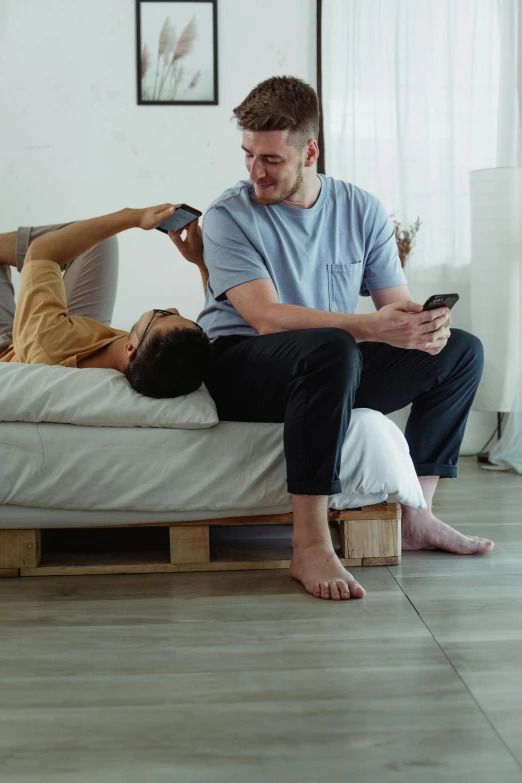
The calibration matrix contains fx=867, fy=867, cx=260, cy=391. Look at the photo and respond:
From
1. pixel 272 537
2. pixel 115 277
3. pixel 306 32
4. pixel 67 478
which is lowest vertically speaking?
pixel 272 537

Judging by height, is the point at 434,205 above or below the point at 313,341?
above

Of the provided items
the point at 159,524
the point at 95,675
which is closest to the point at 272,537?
the point at 159,524

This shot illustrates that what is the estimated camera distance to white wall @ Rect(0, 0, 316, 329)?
3.80 metres

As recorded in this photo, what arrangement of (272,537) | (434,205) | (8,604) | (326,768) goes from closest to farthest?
(326,768), (8,604), (272,537), (434,205)

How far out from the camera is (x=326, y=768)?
3.47ft

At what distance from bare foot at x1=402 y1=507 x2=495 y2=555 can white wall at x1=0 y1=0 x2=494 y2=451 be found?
1.85 m

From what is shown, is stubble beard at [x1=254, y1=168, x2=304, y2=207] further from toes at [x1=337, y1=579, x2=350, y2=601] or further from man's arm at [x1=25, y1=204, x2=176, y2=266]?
toes at [x1=337, y1=579, x2=350, y2=601]

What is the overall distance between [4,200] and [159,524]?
238 cm

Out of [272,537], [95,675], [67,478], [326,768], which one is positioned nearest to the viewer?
[326,768]

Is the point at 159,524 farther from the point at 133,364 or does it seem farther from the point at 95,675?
the point at 95,675

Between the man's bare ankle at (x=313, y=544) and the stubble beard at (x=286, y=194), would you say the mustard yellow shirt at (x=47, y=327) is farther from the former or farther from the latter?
the man's bare ankle at (x=313, y=544)

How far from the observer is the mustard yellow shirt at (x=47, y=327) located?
6.79ft

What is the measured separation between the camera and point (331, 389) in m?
1.75

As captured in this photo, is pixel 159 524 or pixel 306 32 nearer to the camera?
pixel 159 524
